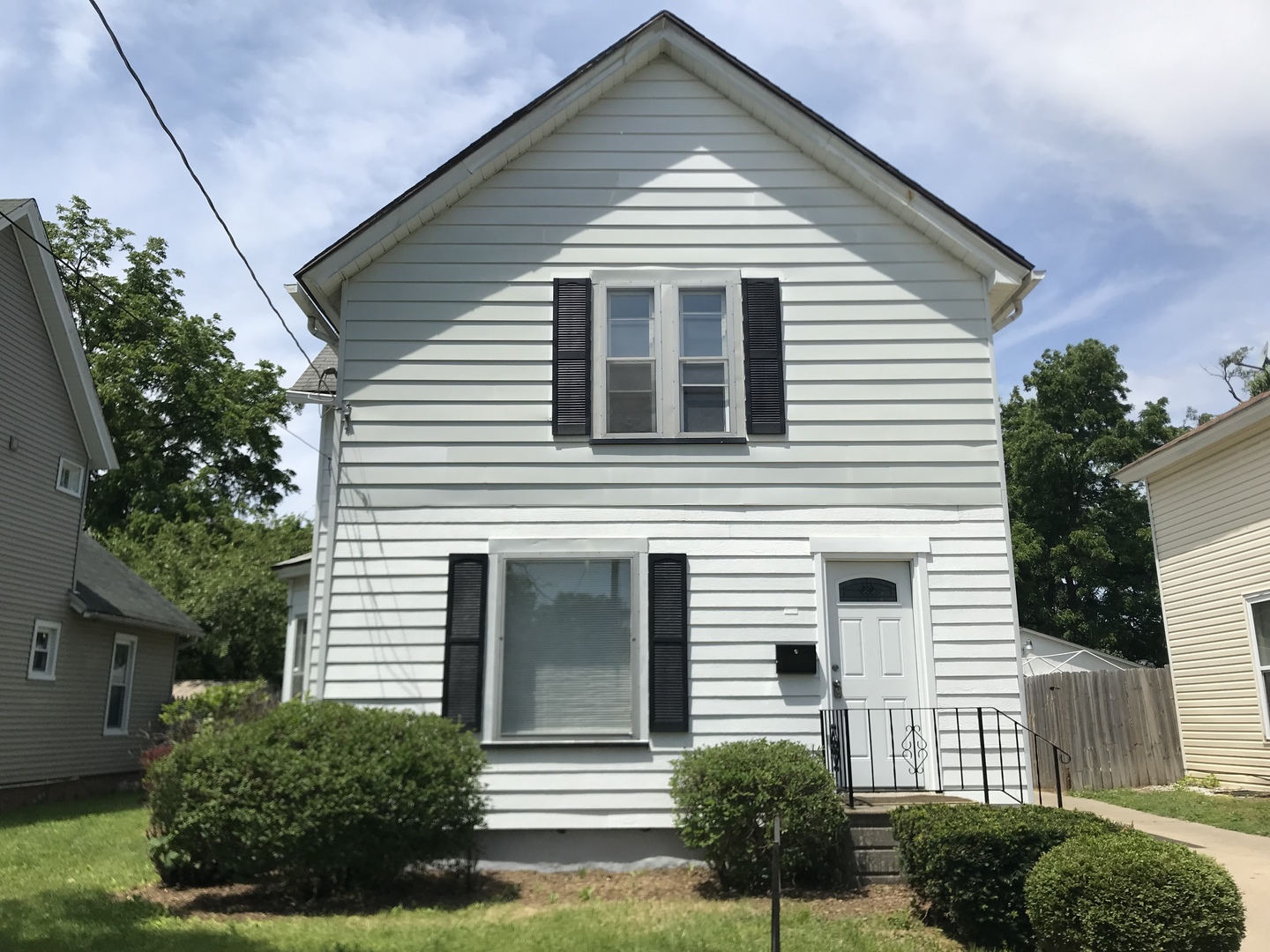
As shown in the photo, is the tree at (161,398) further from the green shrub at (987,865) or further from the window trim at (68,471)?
the green shrub at (987,865)

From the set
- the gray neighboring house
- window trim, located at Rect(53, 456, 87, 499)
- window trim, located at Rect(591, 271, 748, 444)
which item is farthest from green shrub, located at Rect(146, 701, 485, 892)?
window trim, located at Rect(53, 456, 87, 499)

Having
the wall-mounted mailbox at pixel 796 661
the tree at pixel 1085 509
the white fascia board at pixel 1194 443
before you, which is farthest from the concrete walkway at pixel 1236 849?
the tree at pixel 1085 509

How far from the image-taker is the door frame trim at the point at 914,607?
30.0 feet

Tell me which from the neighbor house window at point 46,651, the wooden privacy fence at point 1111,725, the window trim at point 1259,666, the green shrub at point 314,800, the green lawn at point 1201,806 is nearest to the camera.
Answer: the green shrub at point 314,800

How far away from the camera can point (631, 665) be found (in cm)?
912

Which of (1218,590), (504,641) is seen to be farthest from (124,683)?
(1218,590)

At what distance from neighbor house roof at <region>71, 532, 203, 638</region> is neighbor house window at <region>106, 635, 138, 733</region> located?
586 millimetres

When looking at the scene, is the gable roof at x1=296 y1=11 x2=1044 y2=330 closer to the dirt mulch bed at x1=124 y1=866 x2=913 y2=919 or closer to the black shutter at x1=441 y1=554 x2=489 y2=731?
the black shutter at x1=441 y1=554 x2=489 y2=731

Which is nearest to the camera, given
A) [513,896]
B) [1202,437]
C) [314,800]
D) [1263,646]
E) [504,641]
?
[314,800]

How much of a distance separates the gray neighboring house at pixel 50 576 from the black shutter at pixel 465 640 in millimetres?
9587

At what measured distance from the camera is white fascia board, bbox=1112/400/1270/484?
13836mm

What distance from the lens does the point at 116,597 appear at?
1861 centimetres

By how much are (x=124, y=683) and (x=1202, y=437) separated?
1846cm

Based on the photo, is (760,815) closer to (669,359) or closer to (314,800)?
(314,800)
